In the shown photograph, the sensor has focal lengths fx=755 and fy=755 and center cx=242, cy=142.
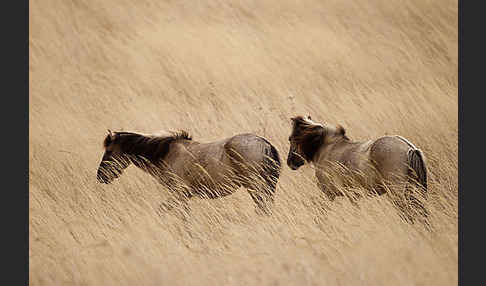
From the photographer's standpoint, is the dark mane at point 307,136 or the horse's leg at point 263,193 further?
the dark mane at point 307,136

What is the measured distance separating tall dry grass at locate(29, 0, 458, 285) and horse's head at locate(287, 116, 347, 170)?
36cm

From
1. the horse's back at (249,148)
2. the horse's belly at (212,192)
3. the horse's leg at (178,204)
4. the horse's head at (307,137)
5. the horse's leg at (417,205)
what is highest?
the horse's leg at (417,205)

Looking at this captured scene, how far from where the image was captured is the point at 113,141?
8.70 meters

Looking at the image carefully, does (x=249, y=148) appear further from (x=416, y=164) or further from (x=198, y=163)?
(x=416, y=164)

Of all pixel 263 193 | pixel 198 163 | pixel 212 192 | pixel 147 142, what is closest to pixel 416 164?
pixel 263 193

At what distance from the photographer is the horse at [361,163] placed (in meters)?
7.58

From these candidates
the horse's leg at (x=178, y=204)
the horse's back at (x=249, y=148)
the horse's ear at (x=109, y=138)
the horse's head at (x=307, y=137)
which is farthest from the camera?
the horse's ear at (x=109, y=138)

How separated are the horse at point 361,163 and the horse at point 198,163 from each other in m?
0.64

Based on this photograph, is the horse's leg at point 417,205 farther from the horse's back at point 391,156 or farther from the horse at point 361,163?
the horse's back at point 391,156

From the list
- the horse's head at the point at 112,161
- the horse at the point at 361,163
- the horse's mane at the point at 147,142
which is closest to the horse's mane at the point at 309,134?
the horse at the point at 361,163

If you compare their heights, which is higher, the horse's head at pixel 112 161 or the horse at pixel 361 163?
the horse at pixel 361 163

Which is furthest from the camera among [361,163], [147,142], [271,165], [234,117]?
[234,117]

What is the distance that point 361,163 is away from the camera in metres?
7.89

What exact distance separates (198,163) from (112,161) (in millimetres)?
1116
